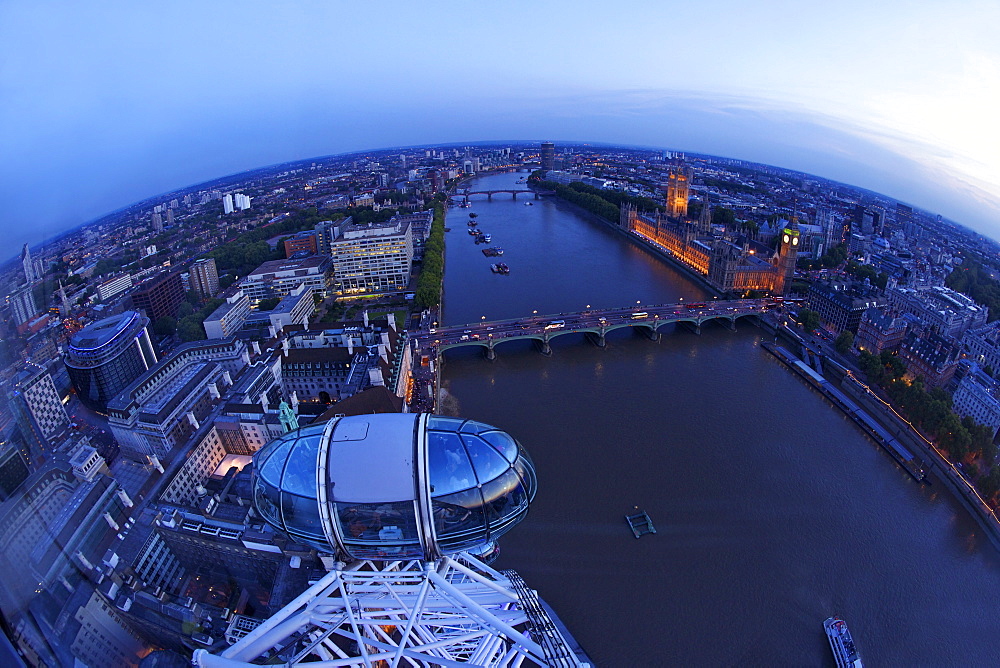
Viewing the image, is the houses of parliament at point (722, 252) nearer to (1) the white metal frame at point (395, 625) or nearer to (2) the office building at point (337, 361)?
(2) the office building at point (337, 361)

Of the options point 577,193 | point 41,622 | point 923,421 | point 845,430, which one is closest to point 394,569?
point 41,622

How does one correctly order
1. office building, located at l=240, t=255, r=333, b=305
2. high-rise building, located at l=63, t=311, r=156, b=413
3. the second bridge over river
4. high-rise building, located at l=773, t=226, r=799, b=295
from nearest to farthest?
1. high-rise building, located at l=63, t=311, r=156, b=413
2. the second bridge over river
3. high-rise building, located at l=773, t=226, r=799, b=295
4. office building, located at l=240, t=255, r=333, b=305

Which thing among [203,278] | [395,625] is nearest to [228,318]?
[203,278]

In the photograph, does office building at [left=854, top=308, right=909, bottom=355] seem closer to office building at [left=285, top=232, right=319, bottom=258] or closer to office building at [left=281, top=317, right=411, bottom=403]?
office building at [left=281, top=317, right=411, bottom=403]

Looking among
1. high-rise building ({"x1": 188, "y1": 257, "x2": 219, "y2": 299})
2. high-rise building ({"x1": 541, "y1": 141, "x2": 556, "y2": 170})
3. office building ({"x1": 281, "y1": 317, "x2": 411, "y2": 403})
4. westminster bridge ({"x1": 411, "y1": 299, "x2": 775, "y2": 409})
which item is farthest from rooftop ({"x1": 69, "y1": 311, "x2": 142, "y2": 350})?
high-rise building ({"x1": 541, "y1": 141, "x2": 556, "y2": 170})

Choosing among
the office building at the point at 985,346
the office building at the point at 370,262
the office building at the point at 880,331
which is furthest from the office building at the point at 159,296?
the office building at the point at 985,346
